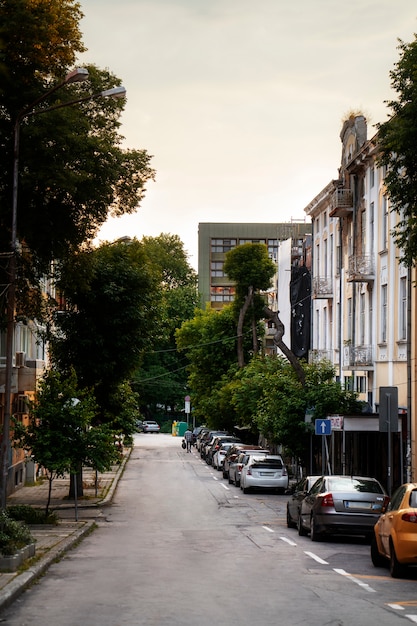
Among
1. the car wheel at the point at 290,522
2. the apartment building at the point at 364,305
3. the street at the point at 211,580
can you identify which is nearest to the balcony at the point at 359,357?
the apartment building at the point at 364,305

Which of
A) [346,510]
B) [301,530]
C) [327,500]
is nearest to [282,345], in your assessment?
[301,530]

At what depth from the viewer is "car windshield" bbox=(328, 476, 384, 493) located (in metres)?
24.1

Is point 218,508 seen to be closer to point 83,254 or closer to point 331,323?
point 83,254

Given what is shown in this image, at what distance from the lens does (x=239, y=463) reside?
47.5m

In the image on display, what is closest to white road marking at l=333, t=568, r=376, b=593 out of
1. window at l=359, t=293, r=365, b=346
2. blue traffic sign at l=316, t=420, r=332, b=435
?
blue traffic sign at l=316, t=420, r=332, b=435

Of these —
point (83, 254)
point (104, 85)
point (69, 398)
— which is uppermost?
A: point (104, 85)

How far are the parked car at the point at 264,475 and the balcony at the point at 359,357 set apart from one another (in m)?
4.69

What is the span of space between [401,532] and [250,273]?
56250 mm

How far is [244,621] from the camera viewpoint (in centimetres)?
1245

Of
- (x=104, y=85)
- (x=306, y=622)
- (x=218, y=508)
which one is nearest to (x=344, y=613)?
(x=306, y=622)

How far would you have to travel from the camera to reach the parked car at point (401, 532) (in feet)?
54.8

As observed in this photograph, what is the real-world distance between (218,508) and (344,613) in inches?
891

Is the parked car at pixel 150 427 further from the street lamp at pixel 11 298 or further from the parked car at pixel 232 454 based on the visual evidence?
the street lamp at pixel 11 298

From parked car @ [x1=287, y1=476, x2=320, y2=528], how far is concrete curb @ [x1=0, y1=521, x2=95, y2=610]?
17.3ft
